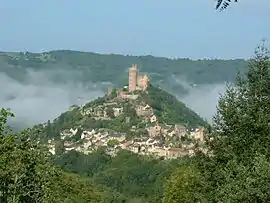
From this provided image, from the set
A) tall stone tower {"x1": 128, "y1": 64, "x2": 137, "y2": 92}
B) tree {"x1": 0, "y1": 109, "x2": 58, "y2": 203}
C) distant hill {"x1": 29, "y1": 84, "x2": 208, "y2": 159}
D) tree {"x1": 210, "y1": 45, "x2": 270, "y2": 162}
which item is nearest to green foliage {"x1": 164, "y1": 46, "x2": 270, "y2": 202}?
tree {"x1": 210, "y1": 45, "x2": 270, "y2": 162}

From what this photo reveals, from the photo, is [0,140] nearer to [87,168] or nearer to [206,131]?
[206,131]

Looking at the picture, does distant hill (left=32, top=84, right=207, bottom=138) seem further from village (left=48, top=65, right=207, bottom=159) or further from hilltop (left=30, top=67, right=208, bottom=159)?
village (left=48, top=65, right=207, bottom=159)

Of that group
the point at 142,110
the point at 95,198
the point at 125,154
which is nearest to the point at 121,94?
the point at 142,110

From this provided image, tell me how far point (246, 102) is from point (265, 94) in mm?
469

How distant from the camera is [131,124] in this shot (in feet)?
516

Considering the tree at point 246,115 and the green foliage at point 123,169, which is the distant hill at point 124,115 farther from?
the tree at point 246,115

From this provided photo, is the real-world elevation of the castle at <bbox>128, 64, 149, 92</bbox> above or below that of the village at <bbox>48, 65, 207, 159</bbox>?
above

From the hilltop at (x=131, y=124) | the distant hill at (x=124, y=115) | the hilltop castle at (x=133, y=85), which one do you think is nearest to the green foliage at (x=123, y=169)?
the hilltop at (x=131, y=124)

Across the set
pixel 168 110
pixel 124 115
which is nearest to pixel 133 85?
pixel 168 110

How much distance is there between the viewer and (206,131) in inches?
632

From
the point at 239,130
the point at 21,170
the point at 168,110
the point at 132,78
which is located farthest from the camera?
the point at 168,110

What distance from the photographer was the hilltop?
136375 mm

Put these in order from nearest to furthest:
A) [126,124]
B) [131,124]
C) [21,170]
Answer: [21,170] → [126,124] → [131,124]

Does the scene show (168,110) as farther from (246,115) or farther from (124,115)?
(246,115)
